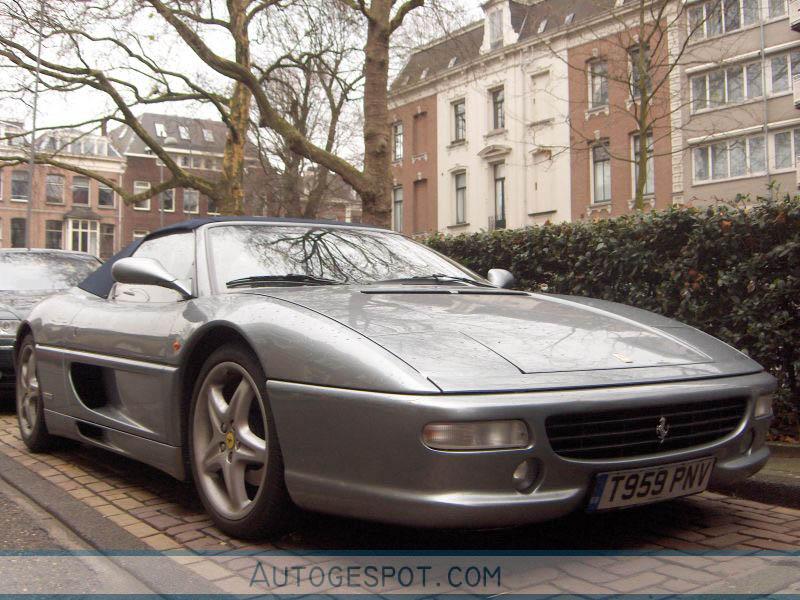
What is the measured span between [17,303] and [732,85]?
77.1 feet

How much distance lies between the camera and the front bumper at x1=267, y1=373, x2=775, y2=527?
2322mm

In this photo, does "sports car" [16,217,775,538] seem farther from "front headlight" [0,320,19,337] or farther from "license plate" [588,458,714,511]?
"front headlight" [0,320,19,337]

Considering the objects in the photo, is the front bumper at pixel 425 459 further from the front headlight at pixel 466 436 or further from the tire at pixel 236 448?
the tire at pixel 236 448

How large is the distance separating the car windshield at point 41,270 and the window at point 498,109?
969 inches

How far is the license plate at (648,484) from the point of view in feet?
8.14

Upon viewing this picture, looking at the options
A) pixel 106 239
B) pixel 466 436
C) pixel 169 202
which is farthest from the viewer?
pixel 169 202

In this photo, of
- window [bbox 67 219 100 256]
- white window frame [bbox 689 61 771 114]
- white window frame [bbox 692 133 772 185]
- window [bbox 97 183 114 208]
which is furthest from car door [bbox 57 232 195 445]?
window [bbox 97 183 114 208]

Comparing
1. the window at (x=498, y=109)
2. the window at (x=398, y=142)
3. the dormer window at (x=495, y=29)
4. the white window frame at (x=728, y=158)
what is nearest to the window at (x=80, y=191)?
the window at (x=398, y=142)

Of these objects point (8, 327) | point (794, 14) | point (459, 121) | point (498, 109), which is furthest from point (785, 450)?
point (459, 121)

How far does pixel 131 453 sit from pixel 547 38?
27659 mm

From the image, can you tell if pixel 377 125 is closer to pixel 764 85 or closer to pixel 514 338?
pixel 514 338

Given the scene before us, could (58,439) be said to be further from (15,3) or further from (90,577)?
(15,3)

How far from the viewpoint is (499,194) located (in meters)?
31.1

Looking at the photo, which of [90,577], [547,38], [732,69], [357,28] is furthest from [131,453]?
[547,38]
